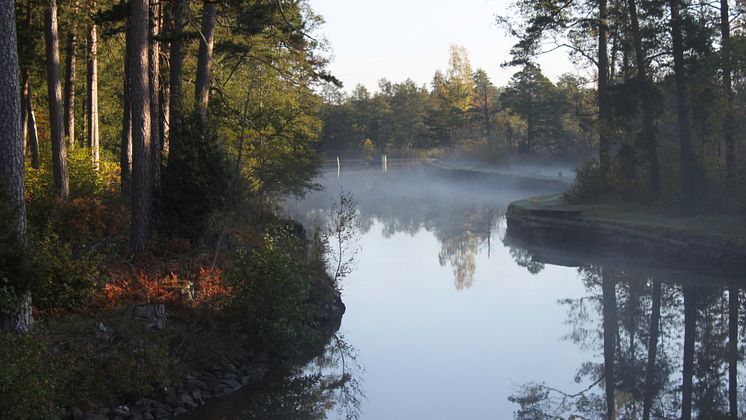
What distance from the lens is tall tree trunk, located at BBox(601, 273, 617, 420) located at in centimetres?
1108

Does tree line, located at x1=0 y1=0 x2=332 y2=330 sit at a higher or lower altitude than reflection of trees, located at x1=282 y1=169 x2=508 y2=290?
higher

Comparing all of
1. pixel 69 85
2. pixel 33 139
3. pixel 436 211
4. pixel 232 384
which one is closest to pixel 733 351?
pixel 232 384

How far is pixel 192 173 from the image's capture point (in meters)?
14.3

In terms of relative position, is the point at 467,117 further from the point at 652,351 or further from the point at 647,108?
the point at 652,351

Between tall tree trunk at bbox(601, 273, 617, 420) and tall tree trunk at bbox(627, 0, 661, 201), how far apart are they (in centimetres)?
664

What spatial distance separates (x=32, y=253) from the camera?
9016 millimetres

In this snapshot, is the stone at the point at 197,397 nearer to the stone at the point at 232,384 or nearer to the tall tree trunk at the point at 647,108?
the stone at the point at 232,384

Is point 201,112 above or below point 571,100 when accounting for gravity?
below

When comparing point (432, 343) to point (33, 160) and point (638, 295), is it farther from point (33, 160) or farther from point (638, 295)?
point (33, 160)

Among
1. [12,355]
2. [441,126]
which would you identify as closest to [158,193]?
[12,355]

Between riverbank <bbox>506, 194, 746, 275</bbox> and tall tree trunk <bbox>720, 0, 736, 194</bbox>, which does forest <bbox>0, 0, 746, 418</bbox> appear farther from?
riverbank <bbox>506, 194, 746, 275</bbox>

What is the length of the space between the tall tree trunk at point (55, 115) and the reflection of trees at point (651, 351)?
37.2ft

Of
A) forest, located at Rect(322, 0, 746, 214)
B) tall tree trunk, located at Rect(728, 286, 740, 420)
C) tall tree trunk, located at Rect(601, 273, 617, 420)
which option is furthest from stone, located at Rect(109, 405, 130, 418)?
forest, located at Rect(322, 0, 746, 214)

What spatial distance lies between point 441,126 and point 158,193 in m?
65.3
